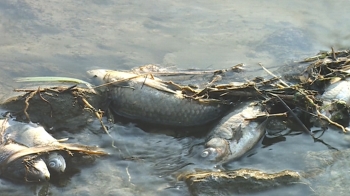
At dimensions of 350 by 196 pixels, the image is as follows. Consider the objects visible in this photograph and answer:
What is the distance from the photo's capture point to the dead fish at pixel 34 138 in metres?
4.66

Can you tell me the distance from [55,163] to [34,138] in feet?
1.21

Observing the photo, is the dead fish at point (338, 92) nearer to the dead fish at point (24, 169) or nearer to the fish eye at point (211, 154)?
the fish eye at point (211, 154)

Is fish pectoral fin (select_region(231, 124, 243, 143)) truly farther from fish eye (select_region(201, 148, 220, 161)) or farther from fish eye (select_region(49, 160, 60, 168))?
fish eye (select_region(49, 160, 60, 168))

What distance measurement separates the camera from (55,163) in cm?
464

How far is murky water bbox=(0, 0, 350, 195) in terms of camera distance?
4.88m

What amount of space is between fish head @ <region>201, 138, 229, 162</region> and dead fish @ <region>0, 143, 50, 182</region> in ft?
4.72

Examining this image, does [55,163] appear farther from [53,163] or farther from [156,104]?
[156,104]

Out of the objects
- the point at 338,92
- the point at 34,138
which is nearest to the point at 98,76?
the point at 34,138

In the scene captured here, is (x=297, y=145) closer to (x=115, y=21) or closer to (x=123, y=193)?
(x=123, y=193)

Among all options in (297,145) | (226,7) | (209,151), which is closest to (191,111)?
(209,151)

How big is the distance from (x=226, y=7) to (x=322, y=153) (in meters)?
3.80

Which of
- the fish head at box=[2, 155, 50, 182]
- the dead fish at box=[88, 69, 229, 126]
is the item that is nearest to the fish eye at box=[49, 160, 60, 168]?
the fish head at box=[2, 155, 50, 182]

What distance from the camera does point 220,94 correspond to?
215 inches

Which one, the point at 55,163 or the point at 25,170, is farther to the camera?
the point at 55,163
